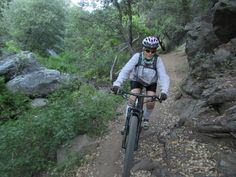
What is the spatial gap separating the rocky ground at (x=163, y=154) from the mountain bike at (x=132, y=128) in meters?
0.67

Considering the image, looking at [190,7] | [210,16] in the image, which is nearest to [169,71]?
[210,16]

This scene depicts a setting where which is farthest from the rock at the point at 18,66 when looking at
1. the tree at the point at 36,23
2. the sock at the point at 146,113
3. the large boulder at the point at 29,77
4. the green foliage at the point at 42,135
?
the sock at the point at 146,113

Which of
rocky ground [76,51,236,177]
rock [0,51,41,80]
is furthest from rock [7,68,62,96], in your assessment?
rocky ground [76,51,236,177]

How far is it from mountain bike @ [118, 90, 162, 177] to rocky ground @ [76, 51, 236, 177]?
2.20ft

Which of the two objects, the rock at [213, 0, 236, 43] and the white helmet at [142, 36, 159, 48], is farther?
the rock at [213, 0, 236, 43]

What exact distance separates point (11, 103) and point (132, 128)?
910 centimetres

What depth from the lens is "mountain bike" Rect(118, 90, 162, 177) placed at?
192 inches

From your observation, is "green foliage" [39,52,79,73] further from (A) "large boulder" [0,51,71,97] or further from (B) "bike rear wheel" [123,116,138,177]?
(B) "bike rear wheel" [123,116,138,177]

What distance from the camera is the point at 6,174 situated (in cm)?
635

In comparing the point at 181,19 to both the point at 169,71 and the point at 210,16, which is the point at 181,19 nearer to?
the point at 169,71

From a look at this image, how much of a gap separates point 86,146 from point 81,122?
0.74m

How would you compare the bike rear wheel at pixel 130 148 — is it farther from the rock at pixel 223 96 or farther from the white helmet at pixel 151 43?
the rock at pixel 223 96

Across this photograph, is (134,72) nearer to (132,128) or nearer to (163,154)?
(132,128)

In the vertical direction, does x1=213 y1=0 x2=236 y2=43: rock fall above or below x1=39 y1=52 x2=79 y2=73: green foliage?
above
